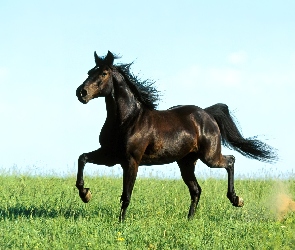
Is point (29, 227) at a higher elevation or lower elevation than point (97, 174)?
lower

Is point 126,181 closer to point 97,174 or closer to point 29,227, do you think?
point 29,227

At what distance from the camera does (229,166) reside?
11422 mm

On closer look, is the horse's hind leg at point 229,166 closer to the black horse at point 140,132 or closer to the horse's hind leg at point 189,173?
the black horse at point 140,132

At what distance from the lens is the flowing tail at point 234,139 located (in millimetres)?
11984

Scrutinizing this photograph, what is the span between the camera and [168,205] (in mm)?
11938

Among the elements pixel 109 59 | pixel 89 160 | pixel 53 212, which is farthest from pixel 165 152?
pixel 53 212

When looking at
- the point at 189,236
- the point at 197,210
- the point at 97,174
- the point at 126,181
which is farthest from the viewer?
the point at 97,174

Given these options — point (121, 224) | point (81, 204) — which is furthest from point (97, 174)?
point (121, 224)

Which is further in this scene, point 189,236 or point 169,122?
point 169,122

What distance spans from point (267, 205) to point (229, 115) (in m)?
2.01

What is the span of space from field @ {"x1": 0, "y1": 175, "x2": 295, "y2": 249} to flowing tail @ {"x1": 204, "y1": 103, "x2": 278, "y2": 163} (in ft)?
3.39

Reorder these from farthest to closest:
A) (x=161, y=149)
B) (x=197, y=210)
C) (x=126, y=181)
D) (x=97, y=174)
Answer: (x=97, y=174) → (x=197, y=210) → (x=161, y=149) → (x=126, y=181)

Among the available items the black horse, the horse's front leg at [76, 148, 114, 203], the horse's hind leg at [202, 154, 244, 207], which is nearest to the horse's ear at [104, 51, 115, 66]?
the black horse

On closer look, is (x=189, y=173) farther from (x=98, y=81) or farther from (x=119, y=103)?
(x=98, y=81)
